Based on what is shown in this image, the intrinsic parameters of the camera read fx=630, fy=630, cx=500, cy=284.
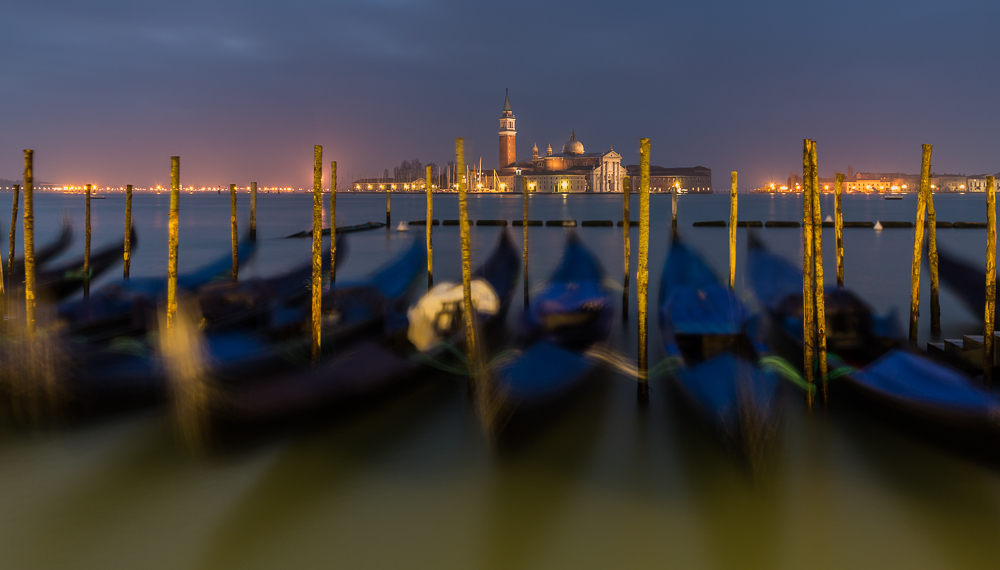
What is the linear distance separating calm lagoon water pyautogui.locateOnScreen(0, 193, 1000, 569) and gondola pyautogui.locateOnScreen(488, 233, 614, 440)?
0.88ft

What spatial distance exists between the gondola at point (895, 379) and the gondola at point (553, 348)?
4.71ft

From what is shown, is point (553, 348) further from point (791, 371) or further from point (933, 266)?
point (933, 266)

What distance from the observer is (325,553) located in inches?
95.6

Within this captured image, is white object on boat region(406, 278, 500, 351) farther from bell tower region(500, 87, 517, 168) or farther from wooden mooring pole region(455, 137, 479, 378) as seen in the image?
bell tower region(500, 87, 517, 168)

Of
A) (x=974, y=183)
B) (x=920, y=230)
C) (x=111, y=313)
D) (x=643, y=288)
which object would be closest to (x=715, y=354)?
(x=643, y=288)

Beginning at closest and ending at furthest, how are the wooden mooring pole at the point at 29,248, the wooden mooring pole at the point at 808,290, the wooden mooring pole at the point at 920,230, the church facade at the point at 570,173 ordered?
1. the wooden mooring pole at the point at 808,290
2. the wooden mooring pole at the point at 29,248
3. the wooden mooring pole at the point at 920,230
4. the church facade at the point at 570,173

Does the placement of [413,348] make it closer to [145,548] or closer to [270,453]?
[270,453]

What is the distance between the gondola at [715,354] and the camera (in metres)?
2.69

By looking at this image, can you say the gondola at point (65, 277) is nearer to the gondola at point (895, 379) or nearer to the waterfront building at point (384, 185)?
the gondola at point (895, 379)

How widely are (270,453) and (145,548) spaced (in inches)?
29.5

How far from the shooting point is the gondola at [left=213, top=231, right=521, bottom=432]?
2922mm

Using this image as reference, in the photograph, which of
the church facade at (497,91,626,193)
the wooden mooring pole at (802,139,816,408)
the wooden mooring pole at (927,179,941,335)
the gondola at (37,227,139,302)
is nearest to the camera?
the wooden mooring pole at (802,139,816,408)

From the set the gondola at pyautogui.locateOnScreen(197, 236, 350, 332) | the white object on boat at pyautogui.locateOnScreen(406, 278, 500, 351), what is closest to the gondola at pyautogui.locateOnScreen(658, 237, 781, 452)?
the white object on boat at pyautogui.locateOnScreen(406, 278, 500, 351)

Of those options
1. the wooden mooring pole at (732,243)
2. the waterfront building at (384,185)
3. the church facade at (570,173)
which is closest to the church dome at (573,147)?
the church facade at (570,173)
